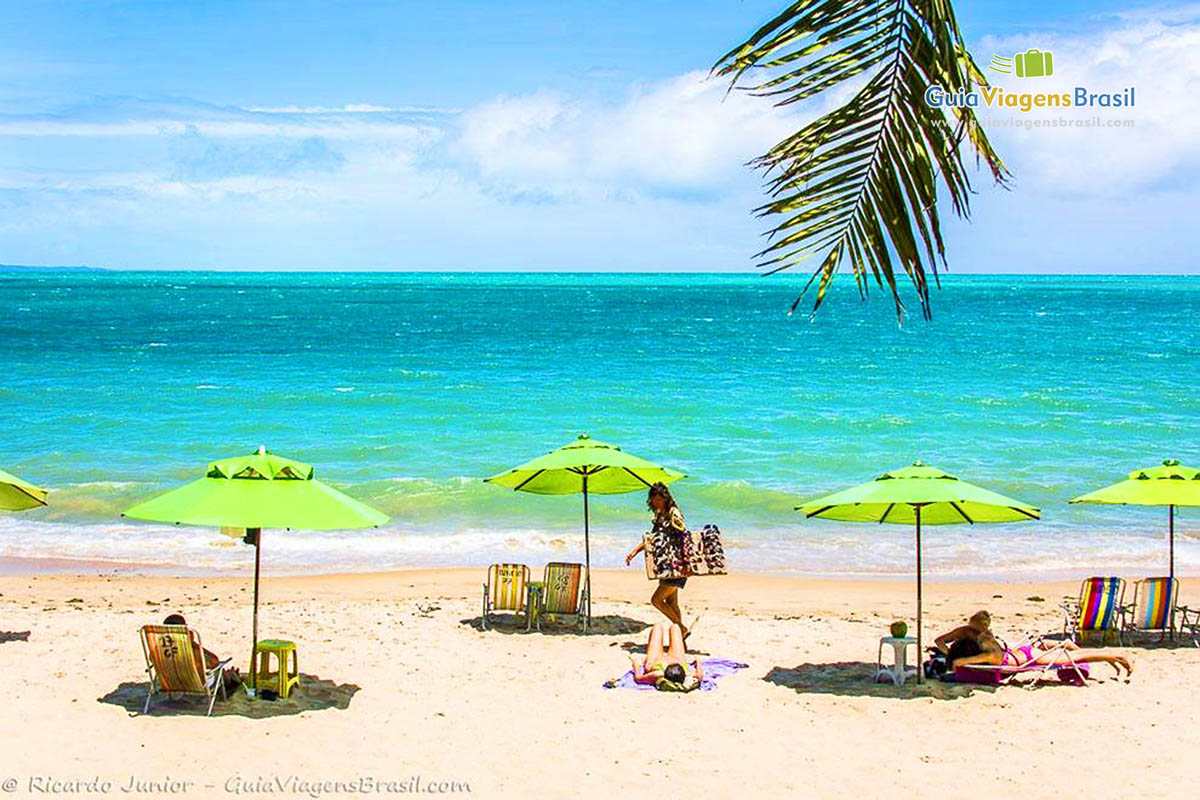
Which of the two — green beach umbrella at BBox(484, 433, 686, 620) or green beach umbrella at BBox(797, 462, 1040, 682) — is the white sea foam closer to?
green beach umbrella at BBox(484, 433, 686, 620)

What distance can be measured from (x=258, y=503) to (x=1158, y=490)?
7686 millimetres

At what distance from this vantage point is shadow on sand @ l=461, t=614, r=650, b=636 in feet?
39.6

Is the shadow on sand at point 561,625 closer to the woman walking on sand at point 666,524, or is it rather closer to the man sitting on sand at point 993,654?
the woman walking on sand at point 666,524

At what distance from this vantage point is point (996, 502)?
9.58 m

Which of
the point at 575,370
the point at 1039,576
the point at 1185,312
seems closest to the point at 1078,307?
the point at 1185,312

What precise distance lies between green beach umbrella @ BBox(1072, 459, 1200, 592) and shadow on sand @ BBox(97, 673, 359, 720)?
21.5 feet

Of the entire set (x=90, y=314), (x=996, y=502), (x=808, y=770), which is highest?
(x=90, y=314)

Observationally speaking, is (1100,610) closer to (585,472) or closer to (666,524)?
(666,524)

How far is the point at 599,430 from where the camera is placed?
2978cm

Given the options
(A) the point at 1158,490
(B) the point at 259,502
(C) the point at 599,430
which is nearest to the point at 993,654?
(A) the point at 1158,490

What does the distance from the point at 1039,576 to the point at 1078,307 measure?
93956 millimetres

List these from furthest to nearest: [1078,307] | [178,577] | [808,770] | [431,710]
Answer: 1. [1078,307]
2. [178,577]
3. [431,710]
4. [808,770]

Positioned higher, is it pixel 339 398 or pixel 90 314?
pixel 90 314

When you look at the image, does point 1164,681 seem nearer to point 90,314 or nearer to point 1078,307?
point 90,314
